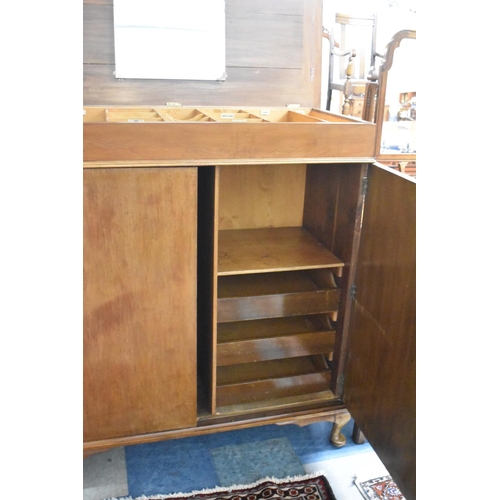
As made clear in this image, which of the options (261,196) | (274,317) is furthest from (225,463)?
(261,196)

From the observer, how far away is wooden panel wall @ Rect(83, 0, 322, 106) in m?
1.66

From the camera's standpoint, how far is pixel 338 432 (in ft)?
5.61

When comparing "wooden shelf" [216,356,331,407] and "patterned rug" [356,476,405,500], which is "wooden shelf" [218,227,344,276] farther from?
"patterned rug" [356,476,405,500]

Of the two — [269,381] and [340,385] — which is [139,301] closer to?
[269,381]

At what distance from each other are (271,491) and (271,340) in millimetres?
452

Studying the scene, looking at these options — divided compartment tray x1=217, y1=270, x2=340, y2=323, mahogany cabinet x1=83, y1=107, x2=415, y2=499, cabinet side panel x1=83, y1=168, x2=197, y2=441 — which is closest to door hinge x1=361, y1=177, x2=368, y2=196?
mahogany cabinet x1=83, y1=107, x2=415, y2=499

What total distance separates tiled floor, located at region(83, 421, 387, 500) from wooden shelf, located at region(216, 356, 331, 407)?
0.19 meters

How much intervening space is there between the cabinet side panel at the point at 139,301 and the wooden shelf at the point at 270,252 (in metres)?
0.19

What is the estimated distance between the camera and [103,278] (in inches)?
51.6

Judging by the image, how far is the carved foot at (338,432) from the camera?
5.51ft

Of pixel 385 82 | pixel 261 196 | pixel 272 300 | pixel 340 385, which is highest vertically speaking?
pixel 385 82
